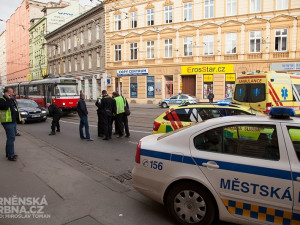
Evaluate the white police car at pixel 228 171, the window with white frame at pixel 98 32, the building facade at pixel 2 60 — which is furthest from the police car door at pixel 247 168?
the building facade at pixel 2 60

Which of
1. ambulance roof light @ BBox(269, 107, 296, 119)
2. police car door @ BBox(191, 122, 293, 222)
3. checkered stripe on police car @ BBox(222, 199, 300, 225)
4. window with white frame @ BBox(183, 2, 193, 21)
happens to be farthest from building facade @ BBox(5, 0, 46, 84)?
checkered stripe on police car @ BBox(222, 199, 300, 225)

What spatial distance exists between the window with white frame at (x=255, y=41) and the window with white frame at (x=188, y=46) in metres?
6.14

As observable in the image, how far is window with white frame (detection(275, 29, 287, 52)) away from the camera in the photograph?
22.9 m

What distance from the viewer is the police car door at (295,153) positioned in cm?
256

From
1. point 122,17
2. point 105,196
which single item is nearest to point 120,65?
point 122,17

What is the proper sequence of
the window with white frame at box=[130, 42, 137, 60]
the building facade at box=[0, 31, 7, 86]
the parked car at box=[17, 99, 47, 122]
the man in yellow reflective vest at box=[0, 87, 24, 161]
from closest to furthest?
the man in yellow reflective vest at box=[0, 87, 24, 161], the parked car at box=[17, 99, 47, 122], the window with white frame at box=[130, 42, 137, 60], the building facade at box=[0, 31, 7, 86]

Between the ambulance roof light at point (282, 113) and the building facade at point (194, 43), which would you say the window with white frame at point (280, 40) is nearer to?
the building facade at point (194, 43)

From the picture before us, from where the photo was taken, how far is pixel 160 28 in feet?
94.9

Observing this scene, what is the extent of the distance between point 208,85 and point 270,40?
721 cm

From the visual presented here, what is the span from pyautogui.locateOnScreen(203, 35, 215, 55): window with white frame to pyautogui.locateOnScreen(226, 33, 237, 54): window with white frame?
5.19 ft

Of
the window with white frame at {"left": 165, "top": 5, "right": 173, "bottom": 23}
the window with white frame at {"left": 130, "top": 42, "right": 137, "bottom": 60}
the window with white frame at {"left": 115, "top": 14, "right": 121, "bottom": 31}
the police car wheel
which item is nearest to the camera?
the police car wheel

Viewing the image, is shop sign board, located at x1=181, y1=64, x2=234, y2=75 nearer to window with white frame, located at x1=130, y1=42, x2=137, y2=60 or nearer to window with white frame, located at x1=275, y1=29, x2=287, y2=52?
window with white frame, located at x1=275, y1=29, x2=287, y2=52

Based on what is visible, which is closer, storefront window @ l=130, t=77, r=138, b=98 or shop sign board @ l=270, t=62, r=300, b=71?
shop sign board @ l=270, t=62, r=300, b=71

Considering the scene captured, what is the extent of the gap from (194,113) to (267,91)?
13.8 feet
